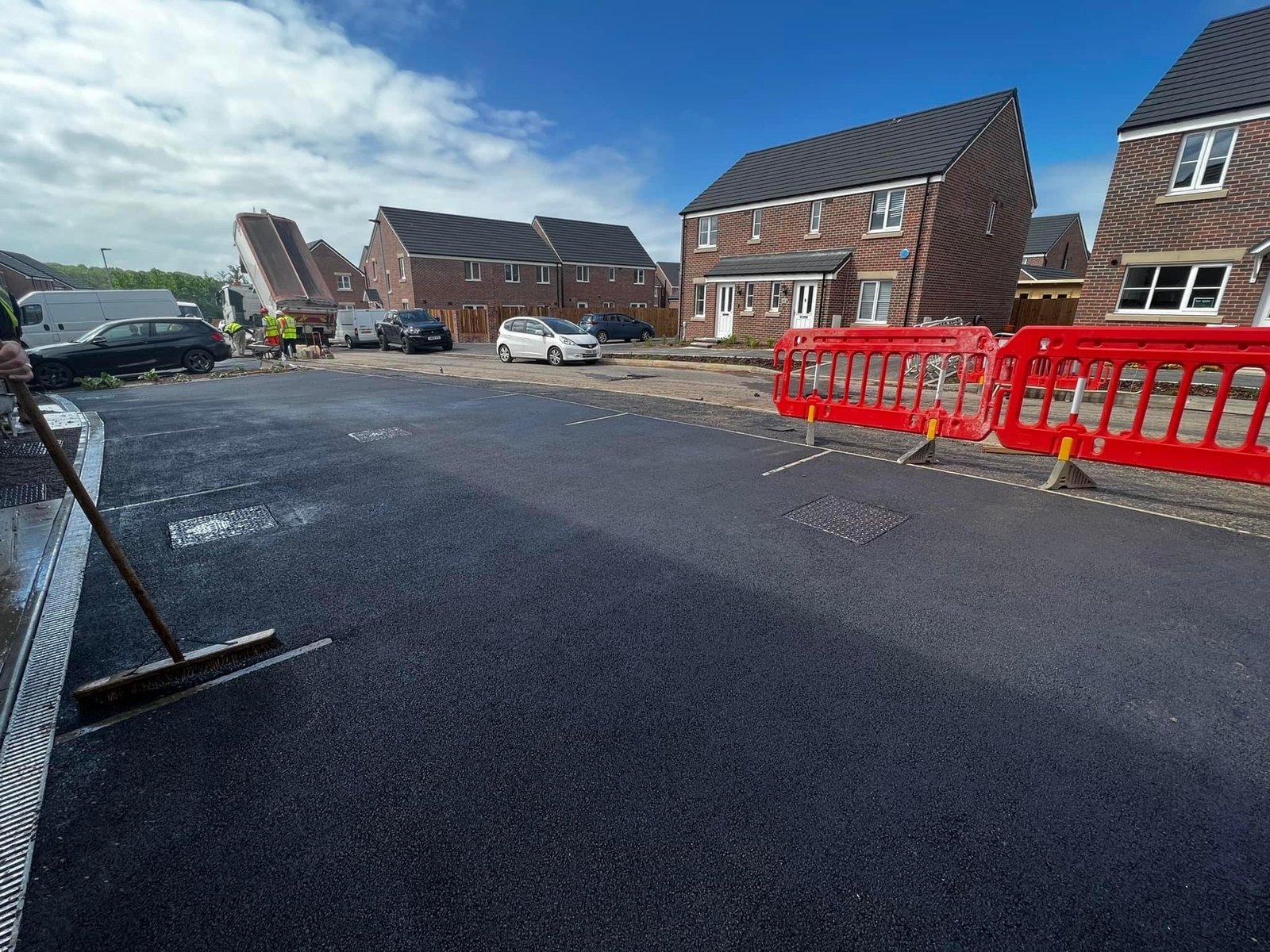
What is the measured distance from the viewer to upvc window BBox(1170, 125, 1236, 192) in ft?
44.6

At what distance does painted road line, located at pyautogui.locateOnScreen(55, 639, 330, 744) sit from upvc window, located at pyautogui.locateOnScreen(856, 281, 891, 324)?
74.2ft

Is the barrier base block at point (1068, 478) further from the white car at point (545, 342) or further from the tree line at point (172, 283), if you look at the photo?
the tree line at point (172, 283)

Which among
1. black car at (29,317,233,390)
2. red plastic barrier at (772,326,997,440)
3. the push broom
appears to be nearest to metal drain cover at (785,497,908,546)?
red plastic barrier at (772,326,997,440)

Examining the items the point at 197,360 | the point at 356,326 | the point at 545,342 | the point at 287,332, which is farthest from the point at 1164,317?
the point at 356,326

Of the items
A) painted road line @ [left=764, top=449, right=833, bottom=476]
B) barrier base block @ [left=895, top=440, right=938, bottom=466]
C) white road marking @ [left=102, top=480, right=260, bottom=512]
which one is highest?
barrier base block @ [left=895, top=440, right=938, bottom=466]

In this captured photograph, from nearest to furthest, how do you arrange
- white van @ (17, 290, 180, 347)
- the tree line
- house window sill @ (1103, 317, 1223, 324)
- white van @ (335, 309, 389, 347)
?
house window sill @ (1103, 317, 1223, 324) < white van @ (17, 290, 180, 347) < white van @ (335, 309, 389, 347) < the tree line

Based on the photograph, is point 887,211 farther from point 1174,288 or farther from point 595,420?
point 595,420

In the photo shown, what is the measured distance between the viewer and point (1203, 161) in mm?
13922

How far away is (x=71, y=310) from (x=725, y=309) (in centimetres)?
2447

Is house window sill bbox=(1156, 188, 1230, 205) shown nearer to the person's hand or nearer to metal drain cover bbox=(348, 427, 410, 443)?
metal drain cover bbox=(348, 427, 410, 443)

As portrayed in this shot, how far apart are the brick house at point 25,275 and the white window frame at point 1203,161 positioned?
61.4 metres

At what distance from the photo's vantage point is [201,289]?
104m

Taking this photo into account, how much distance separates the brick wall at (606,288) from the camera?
43.2 metres

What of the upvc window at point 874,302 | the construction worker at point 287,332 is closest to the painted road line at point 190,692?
the construction worker at point 287,332
